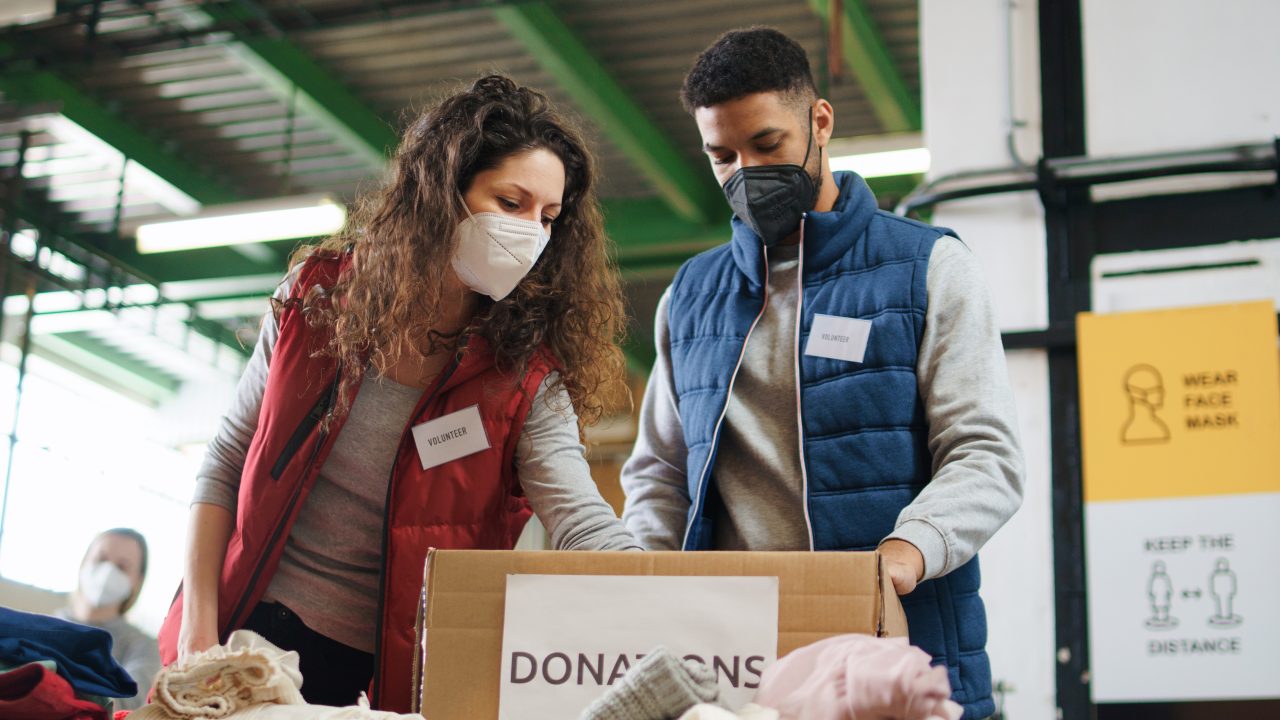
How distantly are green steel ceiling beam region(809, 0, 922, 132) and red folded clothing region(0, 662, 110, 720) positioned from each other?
17.5 ft

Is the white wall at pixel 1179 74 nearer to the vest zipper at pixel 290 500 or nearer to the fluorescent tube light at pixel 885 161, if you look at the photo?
the fluorescent tube light at pixel 885 161

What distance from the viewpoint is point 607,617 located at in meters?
1.27

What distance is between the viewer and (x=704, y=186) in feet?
27.5

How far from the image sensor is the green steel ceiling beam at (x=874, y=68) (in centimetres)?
652

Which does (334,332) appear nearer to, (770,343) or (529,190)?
(529,190)

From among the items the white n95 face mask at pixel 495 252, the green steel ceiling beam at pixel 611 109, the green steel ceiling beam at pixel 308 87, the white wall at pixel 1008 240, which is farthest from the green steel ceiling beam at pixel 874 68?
the white n95 face mask at pixel 495 252

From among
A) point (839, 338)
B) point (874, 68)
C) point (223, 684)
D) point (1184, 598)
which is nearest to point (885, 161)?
point (874, 68)

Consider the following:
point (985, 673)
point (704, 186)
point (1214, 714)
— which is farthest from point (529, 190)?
point (704, 186)

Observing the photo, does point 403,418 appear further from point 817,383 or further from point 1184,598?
point 1184,598

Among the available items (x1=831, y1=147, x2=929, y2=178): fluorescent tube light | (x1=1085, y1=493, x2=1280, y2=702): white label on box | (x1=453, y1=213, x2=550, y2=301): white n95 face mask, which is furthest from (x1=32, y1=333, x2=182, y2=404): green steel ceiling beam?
(x1=453, y1=213, x2=550, y2=301): white n95 face mask

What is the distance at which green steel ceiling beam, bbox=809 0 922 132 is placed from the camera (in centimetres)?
652

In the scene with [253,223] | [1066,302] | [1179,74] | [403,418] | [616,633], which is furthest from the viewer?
[253,223]

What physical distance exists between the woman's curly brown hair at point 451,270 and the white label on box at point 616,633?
479mm

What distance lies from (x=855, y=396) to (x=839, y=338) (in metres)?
0.09
